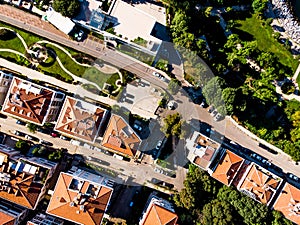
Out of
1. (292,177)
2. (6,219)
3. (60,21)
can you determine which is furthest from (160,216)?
(60,21)

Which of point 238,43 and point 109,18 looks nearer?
point 109,18

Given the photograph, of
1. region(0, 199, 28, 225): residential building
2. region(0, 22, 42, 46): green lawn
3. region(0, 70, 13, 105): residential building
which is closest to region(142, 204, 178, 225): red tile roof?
region(0, 199, 28, 225): residential building

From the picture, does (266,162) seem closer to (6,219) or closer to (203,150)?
(203,150)

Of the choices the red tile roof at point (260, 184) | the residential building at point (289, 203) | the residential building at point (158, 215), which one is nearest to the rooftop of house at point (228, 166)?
Answer: the red tile roof at point (260, 184)

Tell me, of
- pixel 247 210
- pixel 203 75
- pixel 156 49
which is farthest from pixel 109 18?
pixel 247 210

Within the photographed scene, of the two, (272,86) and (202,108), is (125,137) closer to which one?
(202,108)

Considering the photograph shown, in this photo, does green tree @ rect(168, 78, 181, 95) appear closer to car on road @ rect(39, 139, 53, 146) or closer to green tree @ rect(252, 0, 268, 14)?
green tree @ rect(252, 0, 268, 14)

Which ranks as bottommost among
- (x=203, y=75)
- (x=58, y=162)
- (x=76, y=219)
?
(x=76, y=219)
